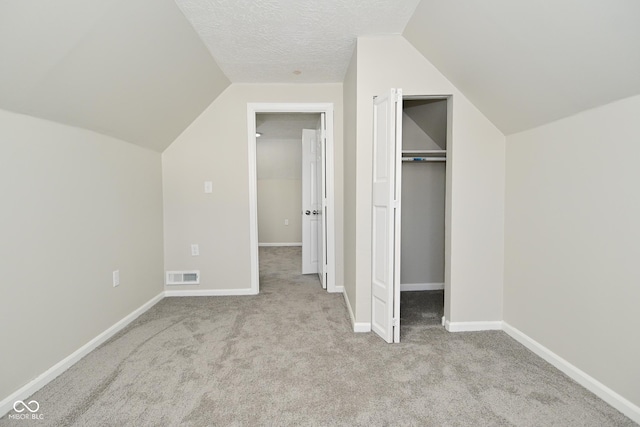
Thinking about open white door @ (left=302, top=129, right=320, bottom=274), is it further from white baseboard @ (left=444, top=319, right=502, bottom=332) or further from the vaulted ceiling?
white baseboard @ (left=444, top=319, right=502, bottom=332)

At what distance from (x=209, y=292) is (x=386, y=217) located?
2311 mm


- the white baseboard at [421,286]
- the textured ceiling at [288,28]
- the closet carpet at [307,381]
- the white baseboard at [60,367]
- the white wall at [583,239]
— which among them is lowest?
the closet carpet at [307,381]

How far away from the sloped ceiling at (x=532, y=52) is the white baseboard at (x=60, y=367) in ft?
10.6

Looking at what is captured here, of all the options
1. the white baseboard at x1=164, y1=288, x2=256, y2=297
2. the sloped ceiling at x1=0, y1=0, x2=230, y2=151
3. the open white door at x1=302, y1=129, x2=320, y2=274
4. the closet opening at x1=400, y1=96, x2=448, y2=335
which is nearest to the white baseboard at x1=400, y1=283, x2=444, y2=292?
the closet opening at x1=400, y1=96, x2=448, y2=335

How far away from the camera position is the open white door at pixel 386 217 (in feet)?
7.37

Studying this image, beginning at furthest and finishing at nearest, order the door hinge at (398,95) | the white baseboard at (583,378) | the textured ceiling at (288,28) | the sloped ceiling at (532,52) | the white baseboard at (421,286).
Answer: the white baseboard at (421,286) → the door hinge at (398,95) → the textured ceiling at (288,28) → the white baseboard at (583,378) → the sloped ceiling at (532,52)

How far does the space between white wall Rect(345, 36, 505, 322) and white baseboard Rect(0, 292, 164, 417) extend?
2.17m

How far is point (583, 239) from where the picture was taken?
1826mm

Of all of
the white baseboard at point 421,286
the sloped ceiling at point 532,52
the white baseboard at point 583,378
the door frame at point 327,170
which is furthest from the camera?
the white baseboard at point 421,286

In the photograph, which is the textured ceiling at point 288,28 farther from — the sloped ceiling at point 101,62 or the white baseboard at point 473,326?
the white baseboard at point 473,326

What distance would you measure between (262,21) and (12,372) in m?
2.58

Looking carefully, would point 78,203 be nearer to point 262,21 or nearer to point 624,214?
point 262,21

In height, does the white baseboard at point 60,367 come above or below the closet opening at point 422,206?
below

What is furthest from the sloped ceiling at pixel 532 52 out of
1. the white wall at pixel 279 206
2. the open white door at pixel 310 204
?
the white wall at pixel 279 206
